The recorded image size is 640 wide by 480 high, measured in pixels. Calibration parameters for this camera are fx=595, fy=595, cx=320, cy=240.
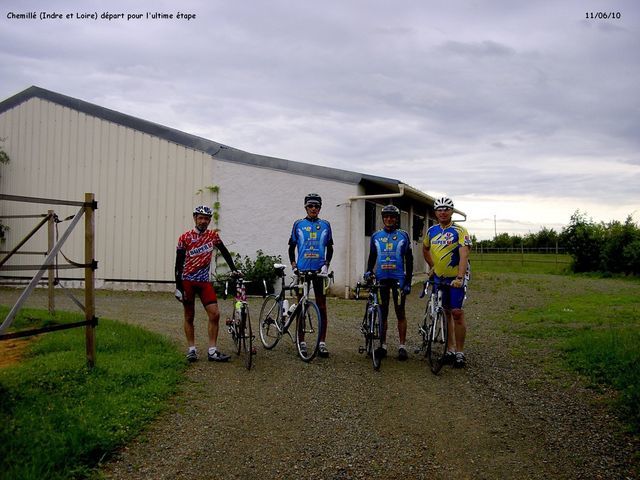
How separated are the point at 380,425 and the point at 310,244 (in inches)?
Answer: 118

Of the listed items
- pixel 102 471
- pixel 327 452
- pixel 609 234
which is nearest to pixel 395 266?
pixel 327 452

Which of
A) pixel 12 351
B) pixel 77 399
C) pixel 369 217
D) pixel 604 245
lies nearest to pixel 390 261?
pixel 77 399

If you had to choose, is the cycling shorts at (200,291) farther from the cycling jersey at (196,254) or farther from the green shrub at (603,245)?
the green shrub at (603,245)

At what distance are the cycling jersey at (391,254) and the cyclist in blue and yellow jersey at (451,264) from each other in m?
0.32

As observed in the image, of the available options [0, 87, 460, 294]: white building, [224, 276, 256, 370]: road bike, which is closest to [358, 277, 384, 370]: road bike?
[224, 276, 256, 370]: road bike

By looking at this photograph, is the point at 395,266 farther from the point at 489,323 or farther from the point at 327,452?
the point at 489,323

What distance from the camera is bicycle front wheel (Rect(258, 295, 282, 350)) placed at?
304 inches

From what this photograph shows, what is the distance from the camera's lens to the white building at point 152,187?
15.1 metres

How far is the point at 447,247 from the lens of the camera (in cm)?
688

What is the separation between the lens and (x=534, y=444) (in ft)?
14.6

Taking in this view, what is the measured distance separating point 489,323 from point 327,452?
761 centimetres

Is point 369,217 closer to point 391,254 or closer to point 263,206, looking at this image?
point 263,206

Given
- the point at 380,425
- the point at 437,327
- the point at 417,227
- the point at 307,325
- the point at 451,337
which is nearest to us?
the point at 380,425

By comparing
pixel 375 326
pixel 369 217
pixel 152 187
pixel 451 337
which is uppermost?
pixel 152 187
